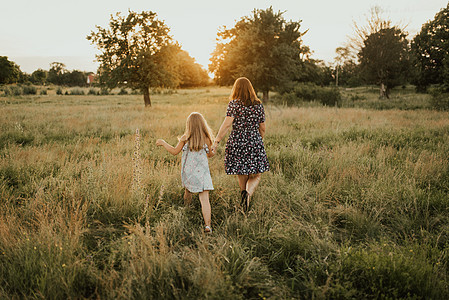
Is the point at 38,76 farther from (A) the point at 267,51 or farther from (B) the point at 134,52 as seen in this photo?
(A) the point at 267,51

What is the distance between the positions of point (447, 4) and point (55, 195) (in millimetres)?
41783

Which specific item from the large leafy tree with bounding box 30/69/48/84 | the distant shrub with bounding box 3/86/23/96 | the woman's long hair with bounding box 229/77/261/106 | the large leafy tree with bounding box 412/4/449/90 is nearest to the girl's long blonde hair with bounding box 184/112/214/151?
the woman's long hair with bounding box 229/77/261/106

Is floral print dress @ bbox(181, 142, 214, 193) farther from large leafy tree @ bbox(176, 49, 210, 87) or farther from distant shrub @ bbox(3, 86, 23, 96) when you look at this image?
large leafy tree @ bbox(176, 49, 210, 87)

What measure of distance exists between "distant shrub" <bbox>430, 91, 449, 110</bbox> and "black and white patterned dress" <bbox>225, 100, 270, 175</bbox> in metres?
18.3

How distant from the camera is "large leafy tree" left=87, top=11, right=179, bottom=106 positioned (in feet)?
64.5

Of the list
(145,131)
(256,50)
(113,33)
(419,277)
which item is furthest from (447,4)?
(419,277)

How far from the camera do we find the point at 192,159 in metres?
3.76

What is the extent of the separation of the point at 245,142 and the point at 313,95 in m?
22.6

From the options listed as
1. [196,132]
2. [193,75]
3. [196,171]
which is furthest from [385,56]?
[193,75]

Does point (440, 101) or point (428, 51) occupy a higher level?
point (428, 51)

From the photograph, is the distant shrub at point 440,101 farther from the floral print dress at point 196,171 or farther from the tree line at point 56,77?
the tree line at point 56,77

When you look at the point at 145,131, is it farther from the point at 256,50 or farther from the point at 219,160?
the point at 256,50

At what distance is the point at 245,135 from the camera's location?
171 inches

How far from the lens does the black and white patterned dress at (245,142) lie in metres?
4.30
